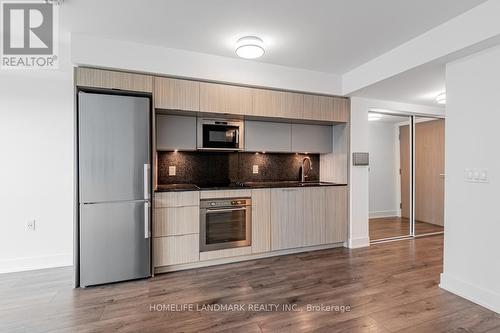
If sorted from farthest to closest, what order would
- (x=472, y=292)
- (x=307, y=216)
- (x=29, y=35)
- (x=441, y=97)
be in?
(x=441, y=97) < (x=307, y=216) < (x=29, y=35) < (x=472, y=292)

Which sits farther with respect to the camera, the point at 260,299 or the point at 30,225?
the point at 30,225

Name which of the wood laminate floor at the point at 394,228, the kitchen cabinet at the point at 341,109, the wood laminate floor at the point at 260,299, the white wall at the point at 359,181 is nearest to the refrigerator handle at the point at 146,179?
the wood laminate floor at the point at 260,299

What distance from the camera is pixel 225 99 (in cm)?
318

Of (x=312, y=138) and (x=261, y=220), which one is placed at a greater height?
(x=312, y=138)

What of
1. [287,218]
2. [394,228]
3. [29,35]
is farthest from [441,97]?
[29,35]

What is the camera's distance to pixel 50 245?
319cm

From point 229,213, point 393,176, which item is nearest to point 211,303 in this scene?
point 229,213

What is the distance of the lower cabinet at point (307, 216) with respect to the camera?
136 inches

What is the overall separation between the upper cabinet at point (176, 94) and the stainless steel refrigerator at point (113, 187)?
7.0 inches

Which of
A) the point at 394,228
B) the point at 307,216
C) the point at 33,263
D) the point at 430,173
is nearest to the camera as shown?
the point at 33,263

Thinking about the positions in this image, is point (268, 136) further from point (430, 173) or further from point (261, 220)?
point (430, 173)

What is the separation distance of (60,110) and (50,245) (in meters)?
1.71

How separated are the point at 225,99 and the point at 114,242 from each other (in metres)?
2.05

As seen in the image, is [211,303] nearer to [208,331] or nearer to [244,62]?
[208,331]
